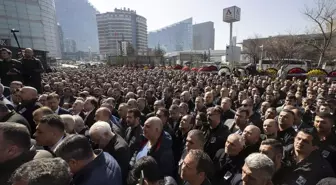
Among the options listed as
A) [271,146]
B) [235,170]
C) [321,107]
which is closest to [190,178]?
[235,170]

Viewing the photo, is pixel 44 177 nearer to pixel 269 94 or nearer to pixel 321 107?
pixel 321 107

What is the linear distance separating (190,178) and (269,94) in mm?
5810

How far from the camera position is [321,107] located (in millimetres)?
5469

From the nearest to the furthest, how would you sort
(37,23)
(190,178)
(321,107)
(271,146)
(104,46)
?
(190,178), (271,146), (321,107), (37,23), (104,46)

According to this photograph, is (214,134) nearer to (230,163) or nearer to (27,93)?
(230,163)

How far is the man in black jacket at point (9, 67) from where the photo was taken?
6969mm

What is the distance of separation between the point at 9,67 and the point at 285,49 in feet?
104

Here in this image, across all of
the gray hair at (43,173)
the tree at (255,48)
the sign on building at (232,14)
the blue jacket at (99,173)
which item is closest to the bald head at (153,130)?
the blue jacket at (99,173)

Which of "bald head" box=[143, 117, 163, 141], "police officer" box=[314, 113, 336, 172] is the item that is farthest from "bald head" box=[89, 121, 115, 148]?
"police officer" box=[314, 113, 336, 172]

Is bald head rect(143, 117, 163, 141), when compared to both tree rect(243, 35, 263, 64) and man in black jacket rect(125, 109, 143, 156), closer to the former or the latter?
man in black jacket rect(125, 109, 143, 156)

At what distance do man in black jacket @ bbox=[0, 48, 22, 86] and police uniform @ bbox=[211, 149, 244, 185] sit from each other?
6457 millimetres

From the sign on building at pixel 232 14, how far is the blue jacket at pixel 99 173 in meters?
27.5

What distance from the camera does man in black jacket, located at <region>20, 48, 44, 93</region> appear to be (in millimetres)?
7273

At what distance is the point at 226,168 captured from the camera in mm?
3389
